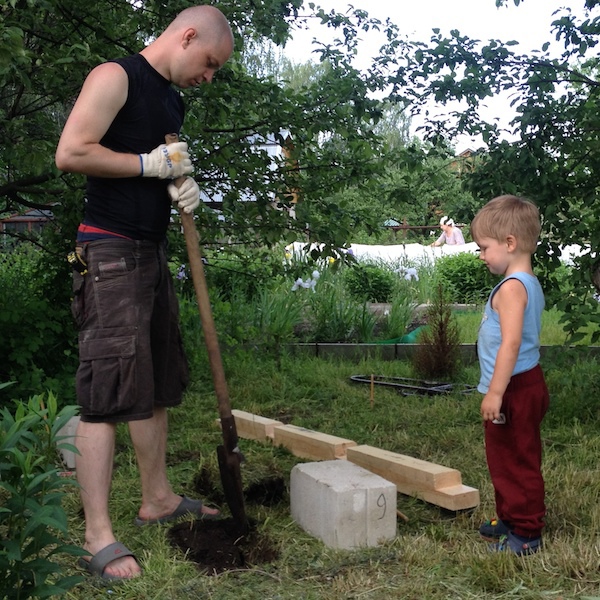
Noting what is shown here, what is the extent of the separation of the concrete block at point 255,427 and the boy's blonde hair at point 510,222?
6.27ft

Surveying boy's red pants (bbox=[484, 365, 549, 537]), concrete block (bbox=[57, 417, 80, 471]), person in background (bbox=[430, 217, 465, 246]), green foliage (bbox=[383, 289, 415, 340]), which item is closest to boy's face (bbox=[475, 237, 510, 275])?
boy's red pants (bbox=[484, 365, 549, 537])

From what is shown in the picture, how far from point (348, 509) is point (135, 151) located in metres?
1.54

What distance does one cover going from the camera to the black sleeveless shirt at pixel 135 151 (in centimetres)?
289

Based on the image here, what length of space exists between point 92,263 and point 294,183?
7.49ft

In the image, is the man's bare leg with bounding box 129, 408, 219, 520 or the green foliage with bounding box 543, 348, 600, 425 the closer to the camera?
the man's bare leg with bounding box 129, 408, 219, 520

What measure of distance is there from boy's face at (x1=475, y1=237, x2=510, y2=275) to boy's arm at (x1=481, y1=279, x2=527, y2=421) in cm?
13

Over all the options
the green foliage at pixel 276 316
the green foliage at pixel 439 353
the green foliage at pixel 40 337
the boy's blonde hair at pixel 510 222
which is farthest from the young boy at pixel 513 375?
the green foliage at pixel 276 316

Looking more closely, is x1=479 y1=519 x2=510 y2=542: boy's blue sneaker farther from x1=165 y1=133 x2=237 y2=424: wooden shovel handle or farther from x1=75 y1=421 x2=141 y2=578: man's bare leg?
x1=75 y1=421 x2=141 y2=578: man's bare leg

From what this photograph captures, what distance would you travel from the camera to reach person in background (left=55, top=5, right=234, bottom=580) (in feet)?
9.04

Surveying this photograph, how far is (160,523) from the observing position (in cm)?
317

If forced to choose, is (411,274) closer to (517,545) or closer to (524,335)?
(524,335)

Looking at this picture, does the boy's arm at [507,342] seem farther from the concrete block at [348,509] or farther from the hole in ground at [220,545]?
the hole in ground at [220,545]

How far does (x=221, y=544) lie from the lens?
2889mm

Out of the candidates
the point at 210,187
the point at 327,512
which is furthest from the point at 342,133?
the point at 327,512
